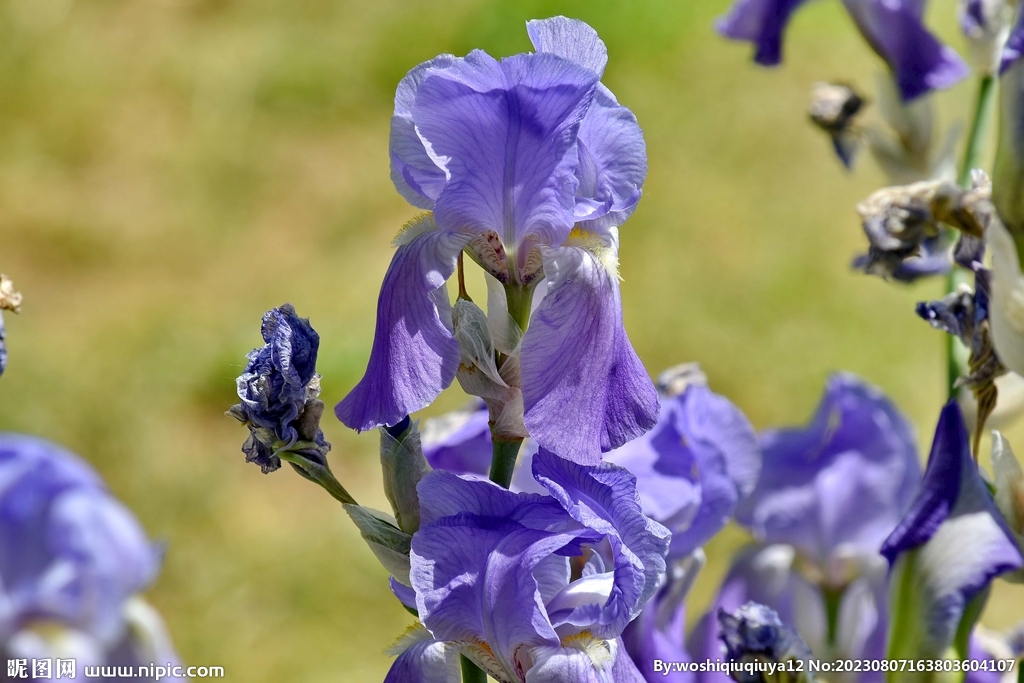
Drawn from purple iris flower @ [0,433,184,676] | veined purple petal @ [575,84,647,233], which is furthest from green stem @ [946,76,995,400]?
purple iris flower @ [0,433,184,676]

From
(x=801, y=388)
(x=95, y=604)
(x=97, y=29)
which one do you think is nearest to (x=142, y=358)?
(x=97, y=29)

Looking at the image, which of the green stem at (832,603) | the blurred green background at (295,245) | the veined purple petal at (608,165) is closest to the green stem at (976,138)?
the green stem at (832,603)

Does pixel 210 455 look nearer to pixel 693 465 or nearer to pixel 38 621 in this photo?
pixel 38 621

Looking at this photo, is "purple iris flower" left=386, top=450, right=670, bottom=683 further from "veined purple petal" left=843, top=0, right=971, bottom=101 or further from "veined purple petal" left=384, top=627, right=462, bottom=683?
"veined purple petal" left=843, top=0, right=971, bottom=101

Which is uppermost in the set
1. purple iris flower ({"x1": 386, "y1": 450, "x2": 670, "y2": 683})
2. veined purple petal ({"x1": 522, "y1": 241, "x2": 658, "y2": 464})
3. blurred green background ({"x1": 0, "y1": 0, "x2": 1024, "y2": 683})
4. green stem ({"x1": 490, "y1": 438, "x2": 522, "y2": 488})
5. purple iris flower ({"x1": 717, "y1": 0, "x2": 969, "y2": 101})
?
purple iris flower ({"x1": 717, "y1": 0, "x2": 969, "y2": 101})

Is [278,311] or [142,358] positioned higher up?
[278,311]

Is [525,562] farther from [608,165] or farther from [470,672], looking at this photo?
[608,165]
